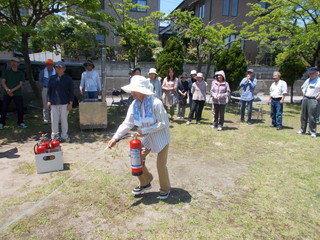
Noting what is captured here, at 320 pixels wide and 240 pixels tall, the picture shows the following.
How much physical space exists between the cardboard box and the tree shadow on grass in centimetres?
169

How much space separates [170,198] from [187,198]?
247 mm

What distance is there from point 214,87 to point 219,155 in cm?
259

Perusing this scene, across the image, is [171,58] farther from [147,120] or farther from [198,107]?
[147,120]

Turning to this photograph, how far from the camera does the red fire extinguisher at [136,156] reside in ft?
10.6

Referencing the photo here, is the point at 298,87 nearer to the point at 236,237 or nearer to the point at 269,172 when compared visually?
the point at 269,172

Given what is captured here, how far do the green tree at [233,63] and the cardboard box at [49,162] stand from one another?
925 cm

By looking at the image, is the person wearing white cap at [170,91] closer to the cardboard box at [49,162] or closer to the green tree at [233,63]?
the cardboard box at [49,162]

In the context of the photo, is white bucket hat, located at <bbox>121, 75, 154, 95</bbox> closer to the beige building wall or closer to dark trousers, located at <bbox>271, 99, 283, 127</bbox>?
dark trousers, located at <bbox>271, 99, 283, 127</bbox>

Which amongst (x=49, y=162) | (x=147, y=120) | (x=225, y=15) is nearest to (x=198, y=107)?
(x=49, y=162)

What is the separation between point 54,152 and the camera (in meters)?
4.39

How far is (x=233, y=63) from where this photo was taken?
1168cm

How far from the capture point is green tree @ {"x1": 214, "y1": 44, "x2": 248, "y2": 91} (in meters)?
11.7

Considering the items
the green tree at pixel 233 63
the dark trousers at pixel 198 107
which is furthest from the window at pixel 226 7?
the dark trousers at pixel 198 107

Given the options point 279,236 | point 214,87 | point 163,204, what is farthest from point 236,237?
point 214,87
